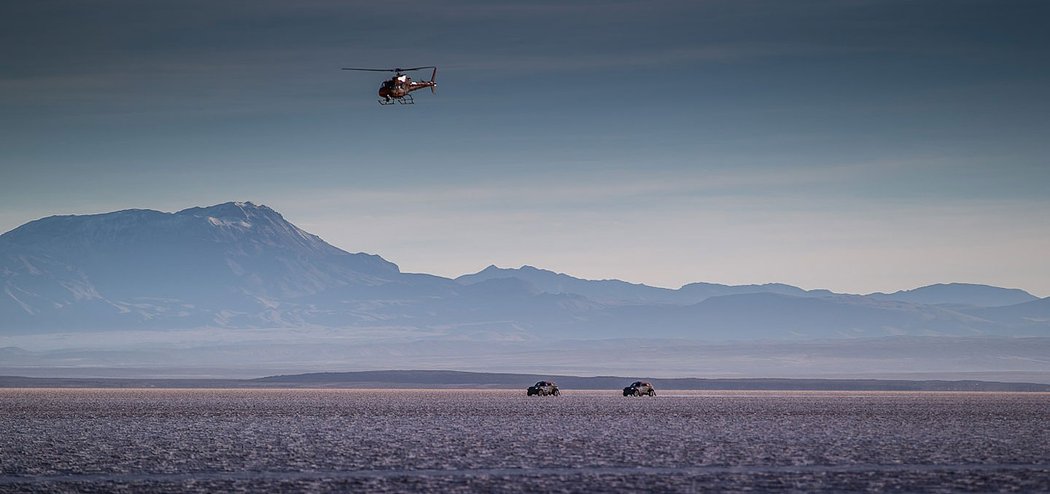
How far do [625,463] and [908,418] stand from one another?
39020 millimetres

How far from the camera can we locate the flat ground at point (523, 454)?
35.6m

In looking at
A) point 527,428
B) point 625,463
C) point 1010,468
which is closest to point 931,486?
point 1010,468

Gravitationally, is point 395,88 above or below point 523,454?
above

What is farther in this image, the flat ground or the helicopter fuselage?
the helicopter fuselage

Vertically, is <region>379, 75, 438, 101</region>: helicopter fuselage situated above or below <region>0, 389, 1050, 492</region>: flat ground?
above

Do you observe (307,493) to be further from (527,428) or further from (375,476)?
(527,428)

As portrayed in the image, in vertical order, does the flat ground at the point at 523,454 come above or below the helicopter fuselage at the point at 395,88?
below

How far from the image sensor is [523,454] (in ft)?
148

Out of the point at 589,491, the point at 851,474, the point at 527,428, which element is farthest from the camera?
the point at 527,428

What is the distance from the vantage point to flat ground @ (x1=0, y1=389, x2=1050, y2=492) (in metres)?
35.6

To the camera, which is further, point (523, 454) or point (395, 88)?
point (395, 88)

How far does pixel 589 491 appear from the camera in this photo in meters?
33.6

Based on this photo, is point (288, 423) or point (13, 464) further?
point (288, 423)

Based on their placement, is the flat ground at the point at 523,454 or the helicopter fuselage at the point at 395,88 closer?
the flat ground at the point at 523,454
